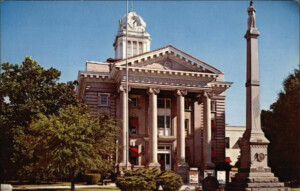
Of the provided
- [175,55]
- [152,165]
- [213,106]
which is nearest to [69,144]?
[152,165]

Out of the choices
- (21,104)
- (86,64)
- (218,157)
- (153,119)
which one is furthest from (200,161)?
(21,104)

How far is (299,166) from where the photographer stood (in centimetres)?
3653

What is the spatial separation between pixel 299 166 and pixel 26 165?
2537 centimetres

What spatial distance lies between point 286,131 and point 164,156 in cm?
1505

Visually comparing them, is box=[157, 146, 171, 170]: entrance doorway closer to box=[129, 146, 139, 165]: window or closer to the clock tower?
box=[129, 146, 139, 165]: window

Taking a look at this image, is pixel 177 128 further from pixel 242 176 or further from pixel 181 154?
pixel 242 176

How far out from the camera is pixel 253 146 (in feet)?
83.0

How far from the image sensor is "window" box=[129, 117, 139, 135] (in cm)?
4684

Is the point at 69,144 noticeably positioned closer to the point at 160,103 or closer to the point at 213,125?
the point at 160,103

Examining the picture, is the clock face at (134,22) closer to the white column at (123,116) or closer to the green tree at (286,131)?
the white column at (123,116)

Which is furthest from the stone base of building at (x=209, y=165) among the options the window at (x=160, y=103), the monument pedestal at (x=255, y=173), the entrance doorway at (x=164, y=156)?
the monument pedestal at (x=255, y=173)

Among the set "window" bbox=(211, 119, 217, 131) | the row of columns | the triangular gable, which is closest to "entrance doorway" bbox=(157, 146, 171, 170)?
the row of columns

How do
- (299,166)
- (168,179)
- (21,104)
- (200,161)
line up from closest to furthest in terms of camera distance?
1. (168,179)
2. (299,166)
3. (21,104)
4. (200,161)

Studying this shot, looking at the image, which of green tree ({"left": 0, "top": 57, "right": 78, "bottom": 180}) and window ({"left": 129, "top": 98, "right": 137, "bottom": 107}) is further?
window ({"left": 129, "top": 98, "right": 137, "bottom": 107})
